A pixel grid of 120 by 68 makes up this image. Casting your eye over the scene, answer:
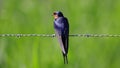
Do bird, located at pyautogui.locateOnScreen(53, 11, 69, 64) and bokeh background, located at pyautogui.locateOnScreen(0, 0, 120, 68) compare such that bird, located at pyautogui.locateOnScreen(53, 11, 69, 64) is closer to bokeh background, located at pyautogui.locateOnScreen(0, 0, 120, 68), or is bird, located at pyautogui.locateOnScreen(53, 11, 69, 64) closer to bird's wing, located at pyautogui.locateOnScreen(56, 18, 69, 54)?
bird's wing, located at pyautogui.locateOnScreen(56, 18, 69, 54)

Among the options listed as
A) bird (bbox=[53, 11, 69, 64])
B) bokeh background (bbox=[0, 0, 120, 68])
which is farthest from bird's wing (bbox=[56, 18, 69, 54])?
bokeh background (bbox=[0, 0, 120, 68])

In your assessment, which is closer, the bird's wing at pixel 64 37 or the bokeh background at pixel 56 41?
the bird's wing at pixel 64 37

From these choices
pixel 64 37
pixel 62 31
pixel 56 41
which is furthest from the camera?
pixel 56 41

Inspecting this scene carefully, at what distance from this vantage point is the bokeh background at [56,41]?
8.52 meters

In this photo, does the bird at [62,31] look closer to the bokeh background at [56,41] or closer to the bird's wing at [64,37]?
the bird's wing at [64,37]

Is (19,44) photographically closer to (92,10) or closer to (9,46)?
(9,46)

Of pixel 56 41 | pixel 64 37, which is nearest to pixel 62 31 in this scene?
pixel 64 37

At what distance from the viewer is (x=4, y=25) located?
29.9 feet

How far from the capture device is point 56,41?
344 inches

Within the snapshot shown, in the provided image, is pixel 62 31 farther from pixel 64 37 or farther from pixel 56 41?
pixel 56 41

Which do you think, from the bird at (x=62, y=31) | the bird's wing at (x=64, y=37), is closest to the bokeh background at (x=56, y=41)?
the bird at (x=62, y=31)

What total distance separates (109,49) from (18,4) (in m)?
1.35

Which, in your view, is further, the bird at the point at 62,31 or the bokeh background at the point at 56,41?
the bokeh background at the point at 56,41

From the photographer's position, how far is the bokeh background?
28.0ft
